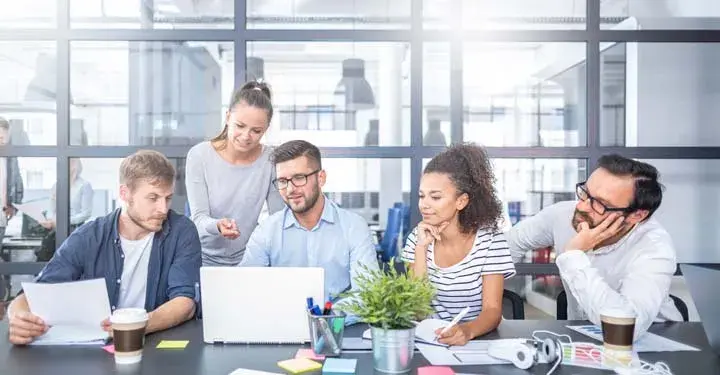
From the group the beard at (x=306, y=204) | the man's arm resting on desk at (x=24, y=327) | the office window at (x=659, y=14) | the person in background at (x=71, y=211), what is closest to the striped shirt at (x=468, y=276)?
the beard at (x=306, y=204)

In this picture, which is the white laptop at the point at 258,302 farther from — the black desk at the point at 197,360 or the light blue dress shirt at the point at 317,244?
the light blue dress shirt at the point at 317,244

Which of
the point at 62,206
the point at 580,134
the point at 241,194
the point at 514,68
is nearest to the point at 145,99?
the point at 62,206

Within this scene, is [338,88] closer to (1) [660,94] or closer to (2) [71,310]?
(1) [660,94]

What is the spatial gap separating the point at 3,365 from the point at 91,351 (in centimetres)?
21

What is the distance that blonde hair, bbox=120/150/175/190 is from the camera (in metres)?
2.22

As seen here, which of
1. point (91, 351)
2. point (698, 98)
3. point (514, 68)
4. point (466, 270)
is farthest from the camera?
point (514, 68)

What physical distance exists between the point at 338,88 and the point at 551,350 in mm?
6788

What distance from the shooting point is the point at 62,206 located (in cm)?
371

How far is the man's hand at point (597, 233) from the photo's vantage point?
2195 millimetres

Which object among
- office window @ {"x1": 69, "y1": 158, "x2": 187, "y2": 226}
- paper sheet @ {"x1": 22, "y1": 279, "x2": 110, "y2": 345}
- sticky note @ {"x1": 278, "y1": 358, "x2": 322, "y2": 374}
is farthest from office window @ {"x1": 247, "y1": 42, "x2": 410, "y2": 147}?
sticky note @ {"x1": 278, "y1": 358, "x2": 322, "y2": 374}

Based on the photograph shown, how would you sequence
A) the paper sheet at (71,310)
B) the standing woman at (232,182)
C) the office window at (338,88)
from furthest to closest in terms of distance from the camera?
the office window at (338,88)
the standing woman at (232,182)
the paper sheet at (71,310)

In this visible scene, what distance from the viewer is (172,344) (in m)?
1.77

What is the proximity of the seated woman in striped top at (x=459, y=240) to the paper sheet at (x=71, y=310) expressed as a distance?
1.01 m

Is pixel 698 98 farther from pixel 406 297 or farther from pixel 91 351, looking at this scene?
pixel 91 351
